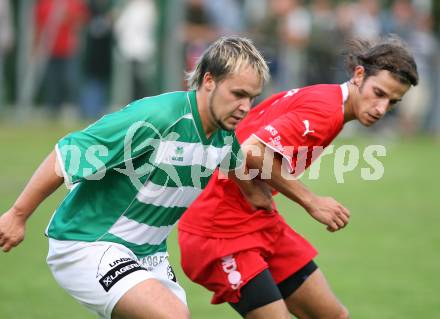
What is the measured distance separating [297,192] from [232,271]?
1.76 feet

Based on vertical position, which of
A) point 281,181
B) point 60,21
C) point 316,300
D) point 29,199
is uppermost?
point 29,199

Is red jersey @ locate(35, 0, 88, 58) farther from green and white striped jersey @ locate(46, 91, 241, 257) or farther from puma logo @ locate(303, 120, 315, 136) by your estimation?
green and white striped jersey @ locate(46, 91, 241, 257)

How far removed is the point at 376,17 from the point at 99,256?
14.2m

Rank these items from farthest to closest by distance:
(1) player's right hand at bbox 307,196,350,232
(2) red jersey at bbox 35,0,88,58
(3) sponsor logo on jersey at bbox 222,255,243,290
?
(2) red jersey at bbox 35,0,88,58 < (3) sponsor logo on jersey at bbox 222,255,243,290 < (1) player's right hand at bbox 307,196,350,232

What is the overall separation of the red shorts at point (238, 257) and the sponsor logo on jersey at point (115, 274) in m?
0.86

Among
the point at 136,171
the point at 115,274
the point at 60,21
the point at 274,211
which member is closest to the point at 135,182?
the point at 136,171

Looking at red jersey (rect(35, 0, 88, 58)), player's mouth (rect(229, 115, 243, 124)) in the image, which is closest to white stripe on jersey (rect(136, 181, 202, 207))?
player's mouth (rect(229, 115, 243, 124))

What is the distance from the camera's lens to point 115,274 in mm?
4152

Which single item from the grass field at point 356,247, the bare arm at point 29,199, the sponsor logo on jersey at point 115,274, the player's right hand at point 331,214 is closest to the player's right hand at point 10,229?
the bare arm at point 29,199

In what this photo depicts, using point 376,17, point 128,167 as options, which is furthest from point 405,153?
point 128,167

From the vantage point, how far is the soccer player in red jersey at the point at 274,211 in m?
4.80

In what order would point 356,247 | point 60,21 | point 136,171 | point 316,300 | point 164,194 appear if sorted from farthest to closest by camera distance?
point 60,21, point 356,247, point 316,300, point 164,194, point 136,171

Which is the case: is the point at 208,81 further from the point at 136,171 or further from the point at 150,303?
the point at 150,303

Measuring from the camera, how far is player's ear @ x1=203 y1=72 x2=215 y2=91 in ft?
14.3
